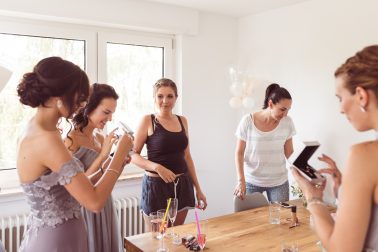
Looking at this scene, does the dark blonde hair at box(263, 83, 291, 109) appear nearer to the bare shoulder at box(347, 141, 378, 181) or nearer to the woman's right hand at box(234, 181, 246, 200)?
the woman's right hand at box(234, 181, 246, 200)

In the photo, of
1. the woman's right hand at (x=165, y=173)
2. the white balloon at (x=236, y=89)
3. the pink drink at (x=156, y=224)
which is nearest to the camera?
the pink drink at (x=156, y=224)

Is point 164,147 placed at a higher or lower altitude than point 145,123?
lower

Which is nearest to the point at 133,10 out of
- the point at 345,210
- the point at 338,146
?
the point at 338,146

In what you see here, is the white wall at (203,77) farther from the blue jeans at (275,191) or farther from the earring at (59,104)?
the earring at (59,104)

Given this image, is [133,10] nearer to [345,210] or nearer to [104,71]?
[104,71]

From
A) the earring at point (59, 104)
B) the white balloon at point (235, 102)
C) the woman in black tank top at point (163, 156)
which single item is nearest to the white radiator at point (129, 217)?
the woman in black tank top at point (163, 156)

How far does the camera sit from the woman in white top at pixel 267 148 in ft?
9.09

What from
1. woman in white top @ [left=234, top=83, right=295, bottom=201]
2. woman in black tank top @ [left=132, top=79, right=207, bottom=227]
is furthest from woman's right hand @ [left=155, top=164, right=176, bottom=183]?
woman in white top @ [left=234, top=83, right=295, bottom=201]

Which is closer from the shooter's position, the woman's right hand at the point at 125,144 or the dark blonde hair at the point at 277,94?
the woman's right hand at the point at 125,144

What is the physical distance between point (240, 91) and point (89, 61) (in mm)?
1535

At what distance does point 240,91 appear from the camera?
148 inches

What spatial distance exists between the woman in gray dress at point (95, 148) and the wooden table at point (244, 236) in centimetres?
23

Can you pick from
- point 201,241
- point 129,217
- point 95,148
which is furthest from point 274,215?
point 129,217

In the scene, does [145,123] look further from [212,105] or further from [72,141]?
[212,105]
